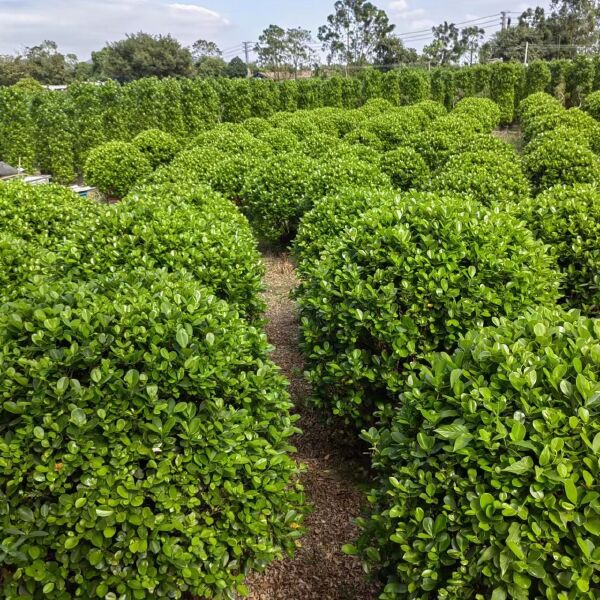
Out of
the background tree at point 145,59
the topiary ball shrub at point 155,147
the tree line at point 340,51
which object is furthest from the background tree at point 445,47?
the topiary ball shrub at point 155,147

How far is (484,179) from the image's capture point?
5.56 m

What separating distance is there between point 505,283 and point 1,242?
3922mm

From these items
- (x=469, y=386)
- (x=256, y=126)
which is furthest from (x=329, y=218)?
(x=256, y=126)

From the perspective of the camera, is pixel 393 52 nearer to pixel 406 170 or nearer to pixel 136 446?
pixel 406 170

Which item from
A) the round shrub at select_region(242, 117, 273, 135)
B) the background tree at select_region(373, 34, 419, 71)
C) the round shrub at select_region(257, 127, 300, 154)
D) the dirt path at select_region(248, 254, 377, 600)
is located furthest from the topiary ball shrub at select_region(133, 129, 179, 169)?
the background tree at select_region(373, 34, 419, 71)

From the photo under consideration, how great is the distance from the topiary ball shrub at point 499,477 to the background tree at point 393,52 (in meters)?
57.3

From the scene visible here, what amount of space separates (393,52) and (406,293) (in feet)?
191

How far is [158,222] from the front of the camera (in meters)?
3.86

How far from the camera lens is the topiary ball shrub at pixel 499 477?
1.64 meters

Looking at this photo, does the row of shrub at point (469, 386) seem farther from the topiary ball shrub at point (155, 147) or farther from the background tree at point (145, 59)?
the background tree at point (145, 59)

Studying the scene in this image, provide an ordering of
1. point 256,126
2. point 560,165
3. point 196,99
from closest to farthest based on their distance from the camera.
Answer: point 560,165 < point 256,126 < point 196,99

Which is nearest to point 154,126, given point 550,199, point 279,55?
point 550,199

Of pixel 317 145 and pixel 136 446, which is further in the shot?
pixel 317 145

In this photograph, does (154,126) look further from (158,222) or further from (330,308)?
(330,308)
